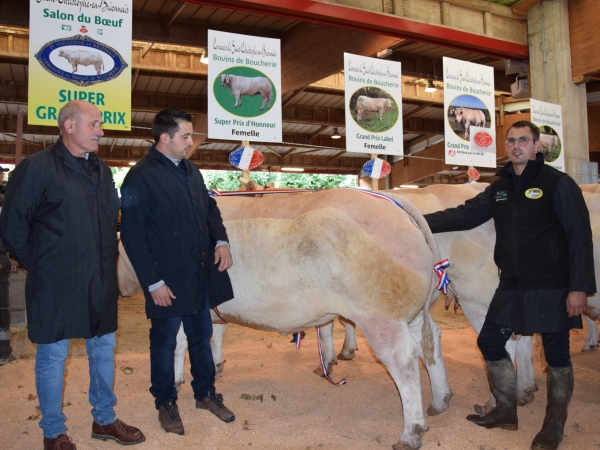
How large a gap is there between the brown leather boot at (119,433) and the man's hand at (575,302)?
3.06 metres

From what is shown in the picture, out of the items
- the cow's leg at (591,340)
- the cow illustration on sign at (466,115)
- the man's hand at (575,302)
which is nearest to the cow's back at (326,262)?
the man's hand at (575,302)

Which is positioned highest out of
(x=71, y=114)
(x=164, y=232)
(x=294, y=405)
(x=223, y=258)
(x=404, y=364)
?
(x=71, y=114)

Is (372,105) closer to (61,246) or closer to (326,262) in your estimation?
(326,262)

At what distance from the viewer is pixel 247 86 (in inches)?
243

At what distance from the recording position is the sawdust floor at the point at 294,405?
3.67 m

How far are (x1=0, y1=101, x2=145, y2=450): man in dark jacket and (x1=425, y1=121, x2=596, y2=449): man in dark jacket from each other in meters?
2.77

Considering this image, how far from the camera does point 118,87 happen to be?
18.3 feet

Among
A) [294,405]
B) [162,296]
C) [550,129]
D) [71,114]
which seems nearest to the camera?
[71,114]

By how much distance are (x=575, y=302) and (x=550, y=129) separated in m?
6.31

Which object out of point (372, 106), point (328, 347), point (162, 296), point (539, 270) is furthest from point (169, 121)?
point (372, 106)

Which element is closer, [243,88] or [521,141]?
[521,141]

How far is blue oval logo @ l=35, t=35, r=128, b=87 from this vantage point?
5.27 m

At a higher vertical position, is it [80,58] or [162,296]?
[80,58]

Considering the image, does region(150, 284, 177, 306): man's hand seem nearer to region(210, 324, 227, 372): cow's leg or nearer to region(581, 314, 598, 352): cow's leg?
region(210, 324, 227, 372): cow's leg
